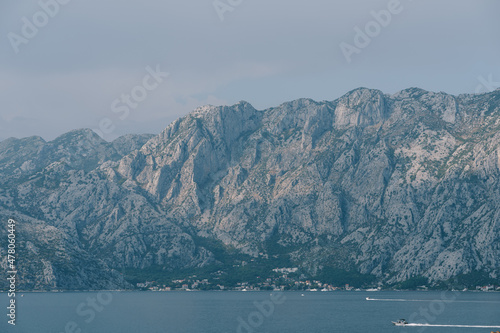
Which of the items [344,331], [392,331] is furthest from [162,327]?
[392,331]

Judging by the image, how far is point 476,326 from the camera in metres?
192

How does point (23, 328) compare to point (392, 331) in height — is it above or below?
above

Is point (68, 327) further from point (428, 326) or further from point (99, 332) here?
point (428, 326)

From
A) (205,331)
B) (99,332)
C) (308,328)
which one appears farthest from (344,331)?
(99,332)

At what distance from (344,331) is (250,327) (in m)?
30.0

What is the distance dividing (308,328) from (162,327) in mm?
47583

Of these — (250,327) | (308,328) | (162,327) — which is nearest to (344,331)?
(308,328)

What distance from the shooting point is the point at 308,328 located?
190375 millimetres

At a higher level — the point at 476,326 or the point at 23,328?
the point at 23,328

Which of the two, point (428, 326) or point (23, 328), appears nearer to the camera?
point (23, 328)

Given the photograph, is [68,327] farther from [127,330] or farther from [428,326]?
[428,326]

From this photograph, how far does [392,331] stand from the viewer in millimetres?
184125

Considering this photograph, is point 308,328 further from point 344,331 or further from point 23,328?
point 23,328

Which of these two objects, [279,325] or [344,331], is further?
[279,325]
